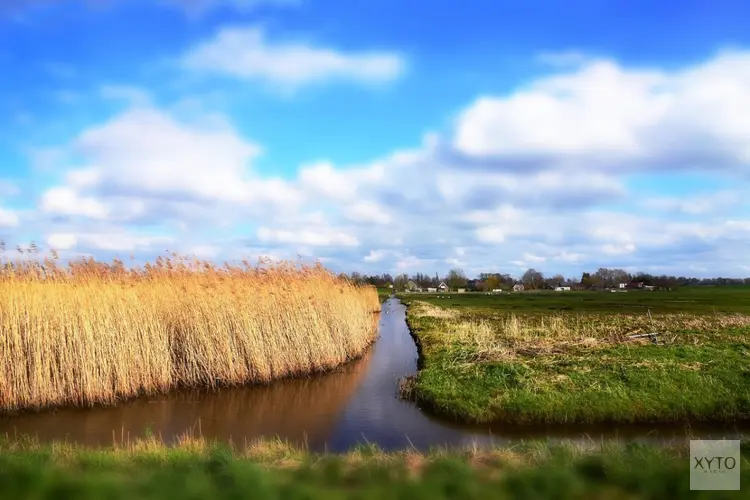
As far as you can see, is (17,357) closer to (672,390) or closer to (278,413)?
(278,413)

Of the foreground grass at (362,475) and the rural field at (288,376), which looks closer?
the foreground grass at (362,475)

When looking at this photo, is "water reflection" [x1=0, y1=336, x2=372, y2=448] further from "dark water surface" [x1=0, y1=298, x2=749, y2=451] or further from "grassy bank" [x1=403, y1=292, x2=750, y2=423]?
"grassy bank" [x1=403, y1=292, x2=750, y2=423]

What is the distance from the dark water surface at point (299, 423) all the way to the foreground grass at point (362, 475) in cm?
231

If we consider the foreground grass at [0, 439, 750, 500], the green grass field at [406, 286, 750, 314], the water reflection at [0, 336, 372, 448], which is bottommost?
the water reflection at [0, 336, 372, 448]

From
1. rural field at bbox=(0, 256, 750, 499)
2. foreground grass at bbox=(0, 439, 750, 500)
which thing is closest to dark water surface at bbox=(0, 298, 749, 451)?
rural field at bbox=(0, 256, 750, 499)

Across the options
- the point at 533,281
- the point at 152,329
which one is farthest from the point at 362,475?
the point at 533,281

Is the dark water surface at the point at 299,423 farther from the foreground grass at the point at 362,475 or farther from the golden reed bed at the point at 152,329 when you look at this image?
the foreground grass at the point at 362,475

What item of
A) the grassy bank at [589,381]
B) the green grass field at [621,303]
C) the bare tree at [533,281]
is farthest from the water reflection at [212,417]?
the bare tree at [533,281]

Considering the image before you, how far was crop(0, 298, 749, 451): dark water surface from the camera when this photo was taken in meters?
10.0

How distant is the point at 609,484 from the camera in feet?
Result: 17.9

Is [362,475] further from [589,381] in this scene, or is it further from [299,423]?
[589,381]

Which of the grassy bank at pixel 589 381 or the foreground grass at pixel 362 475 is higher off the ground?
the foreground grass at pixel 362 475

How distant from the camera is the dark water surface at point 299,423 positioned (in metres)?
10.0

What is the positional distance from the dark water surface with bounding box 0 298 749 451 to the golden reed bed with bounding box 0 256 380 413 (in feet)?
1.82
